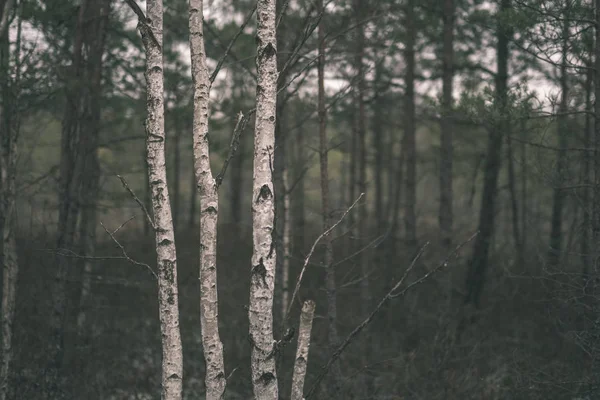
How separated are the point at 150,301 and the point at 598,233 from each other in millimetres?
9316

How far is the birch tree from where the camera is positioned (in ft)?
13.3

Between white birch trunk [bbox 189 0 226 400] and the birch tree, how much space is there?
23 cm

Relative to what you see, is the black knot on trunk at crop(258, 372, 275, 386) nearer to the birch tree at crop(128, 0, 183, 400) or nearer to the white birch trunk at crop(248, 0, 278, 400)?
the white birch trunk at crop(248, 0, 278, 400)

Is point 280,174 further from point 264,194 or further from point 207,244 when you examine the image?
point 264,194

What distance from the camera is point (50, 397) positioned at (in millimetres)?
7152

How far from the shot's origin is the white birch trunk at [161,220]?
159 inches

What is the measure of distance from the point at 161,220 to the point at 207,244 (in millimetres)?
378

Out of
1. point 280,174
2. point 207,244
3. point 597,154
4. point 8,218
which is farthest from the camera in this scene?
point 280,174

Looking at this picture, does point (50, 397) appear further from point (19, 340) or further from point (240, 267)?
point (240, 267)

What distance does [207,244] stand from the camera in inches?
157

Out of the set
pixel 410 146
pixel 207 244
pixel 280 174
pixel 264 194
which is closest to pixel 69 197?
pixel 280 174

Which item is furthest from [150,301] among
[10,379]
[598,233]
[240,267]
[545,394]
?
[598,233]

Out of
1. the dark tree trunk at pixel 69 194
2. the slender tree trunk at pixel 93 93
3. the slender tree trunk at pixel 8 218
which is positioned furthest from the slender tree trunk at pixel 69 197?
the slender tree trunk at pixel 8 218

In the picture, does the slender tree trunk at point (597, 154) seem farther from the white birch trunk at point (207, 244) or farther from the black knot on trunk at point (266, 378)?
the white birch trunk at point (207, 244)
